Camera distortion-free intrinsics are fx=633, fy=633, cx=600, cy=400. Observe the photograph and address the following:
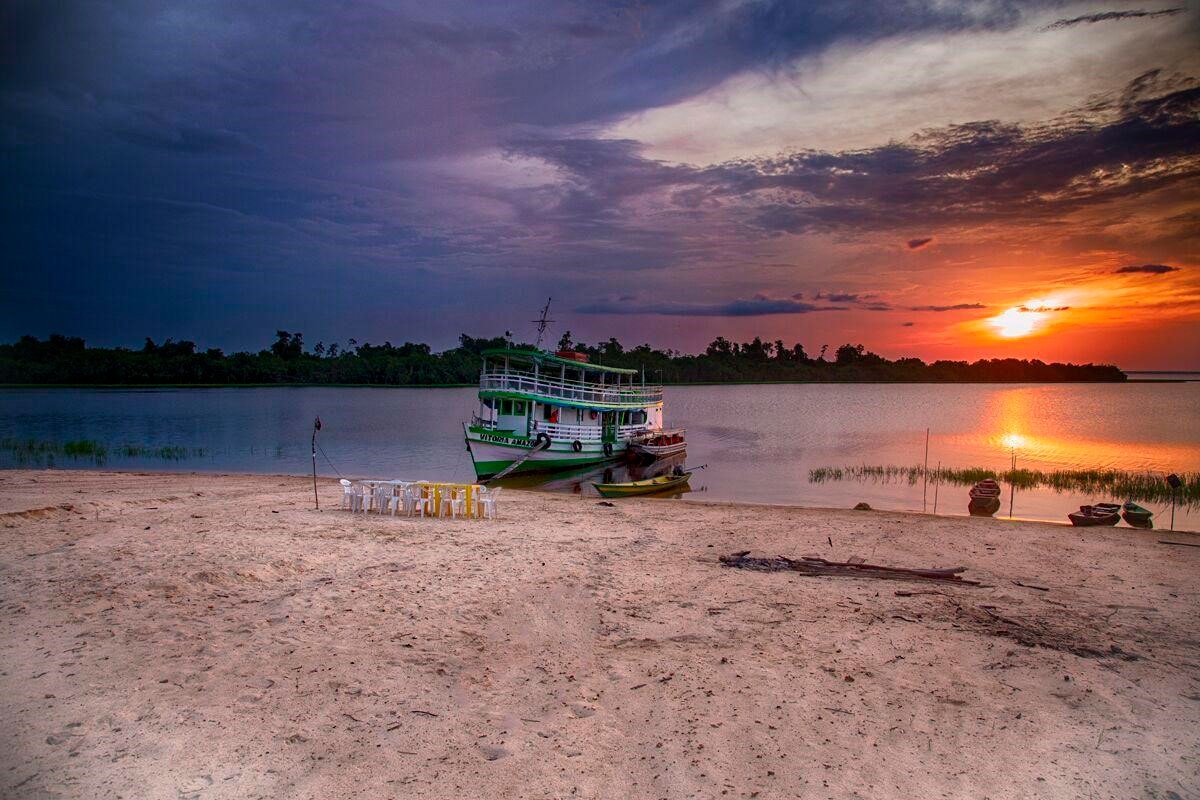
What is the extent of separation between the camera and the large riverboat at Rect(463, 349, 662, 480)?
2816cm

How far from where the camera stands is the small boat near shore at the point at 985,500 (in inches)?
870

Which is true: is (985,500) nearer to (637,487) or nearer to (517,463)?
(637,487)

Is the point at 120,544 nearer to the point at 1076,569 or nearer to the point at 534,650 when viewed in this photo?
the point at 534,650

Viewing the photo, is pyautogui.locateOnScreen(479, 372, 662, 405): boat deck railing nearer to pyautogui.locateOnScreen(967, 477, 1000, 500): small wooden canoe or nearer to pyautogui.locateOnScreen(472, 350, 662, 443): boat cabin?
pyautogui.locateOnScreen(472, 350, 662, 443): boat cabin

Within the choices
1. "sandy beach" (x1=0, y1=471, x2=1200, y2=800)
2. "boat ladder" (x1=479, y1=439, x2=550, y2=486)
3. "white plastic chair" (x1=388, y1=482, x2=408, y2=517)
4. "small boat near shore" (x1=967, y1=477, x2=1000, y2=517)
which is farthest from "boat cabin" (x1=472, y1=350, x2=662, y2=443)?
"sandy beach" (x1=0, y1=471, x2=1200, y2=800)

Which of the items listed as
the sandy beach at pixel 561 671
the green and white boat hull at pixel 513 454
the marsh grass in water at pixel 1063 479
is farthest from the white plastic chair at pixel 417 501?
the marsh grass in water at pixel 1063 479

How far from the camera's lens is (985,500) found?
22.2m

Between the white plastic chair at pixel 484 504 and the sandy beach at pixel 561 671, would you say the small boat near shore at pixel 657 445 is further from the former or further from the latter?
the sandy beach at pixel 561 671

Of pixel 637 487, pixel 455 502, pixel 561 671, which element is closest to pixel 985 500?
pixel 637 487

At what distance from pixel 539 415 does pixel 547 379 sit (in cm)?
176

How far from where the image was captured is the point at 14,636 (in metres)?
7.12

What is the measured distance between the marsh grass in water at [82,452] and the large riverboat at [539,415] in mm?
18229

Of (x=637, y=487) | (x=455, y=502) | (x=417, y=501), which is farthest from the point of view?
(x=637, y=487)

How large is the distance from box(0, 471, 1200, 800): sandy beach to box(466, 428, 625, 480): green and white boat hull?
15.7 m
